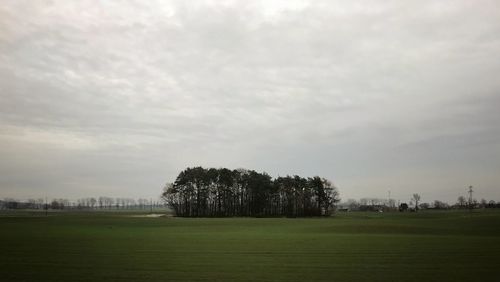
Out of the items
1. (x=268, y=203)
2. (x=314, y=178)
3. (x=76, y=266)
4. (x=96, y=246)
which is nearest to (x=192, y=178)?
(x=268, y=203)

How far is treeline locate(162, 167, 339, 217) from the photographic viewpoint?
172250 mm

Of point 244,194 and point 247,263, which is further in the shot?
point 244,194

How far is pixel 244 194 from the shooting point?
17638cm

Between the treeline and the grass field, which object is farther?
the treeline

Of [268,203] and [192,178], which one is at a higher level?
[192,178]

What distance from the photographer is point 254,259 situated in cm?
2839

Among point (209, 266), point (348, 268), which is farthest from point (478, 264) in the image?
point (209, 266)

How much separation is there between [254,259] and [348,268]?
657 centimetres

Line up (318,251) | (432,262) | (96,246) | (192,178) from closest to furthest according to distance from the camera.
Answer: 1. (432,262)
2. (318,251)
3. (96,246)
4. (192,178)

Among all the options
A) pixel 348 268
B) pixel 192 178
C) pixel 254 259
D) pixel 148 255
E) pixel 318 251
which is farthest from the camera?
pixel 192 178

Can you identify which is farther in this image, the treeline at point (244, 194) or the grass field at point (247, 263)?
the treeline at point (244, 194)

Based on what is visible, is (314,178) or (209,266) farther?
(314,178)

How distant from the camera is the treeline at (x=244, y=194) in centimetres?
17225

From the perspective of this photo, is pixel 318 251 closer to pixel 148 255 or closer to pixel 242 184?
pixel 148 255
